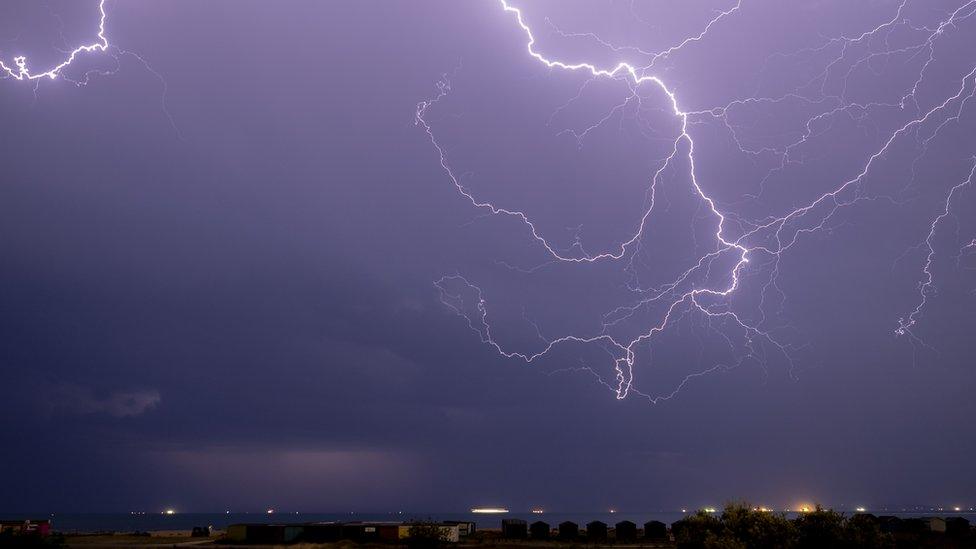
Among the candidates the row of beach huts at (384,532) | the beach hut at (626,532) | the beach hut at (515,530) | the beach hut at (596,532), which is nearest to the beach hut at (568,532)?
the row of beach huts at (384,532)

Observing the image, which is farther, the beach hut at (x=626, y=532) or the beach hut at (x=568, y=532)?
the beach hut at (x=568, y=532)

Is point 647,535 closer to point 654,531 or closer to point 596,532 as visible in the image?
point 654,531

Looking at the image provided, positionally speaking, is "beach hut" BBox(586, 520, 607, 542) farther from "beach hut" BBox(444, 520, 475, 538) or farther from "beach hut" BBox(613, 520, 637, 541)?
"beach hut" BBox(444, 520, 475, 538)

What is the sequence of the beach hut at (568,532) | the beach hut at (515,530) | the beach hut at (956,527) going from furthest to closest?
the beach hut at (515,530) < the beach hut at (568,532) < the beach hut at (956,527)

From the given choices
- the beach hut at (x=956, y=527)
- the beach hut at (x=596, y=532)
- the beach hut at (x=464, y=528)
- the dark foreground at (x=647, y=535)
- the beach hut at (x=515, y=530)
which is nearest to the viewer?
the dark foreground at (x=647, y=535)

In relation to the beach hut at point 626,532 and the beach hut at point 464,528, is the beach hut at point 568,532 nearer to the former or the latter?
the beach hut at point 626,532

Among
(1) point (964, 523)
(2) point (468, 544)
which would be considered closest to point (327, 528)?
(2) point (468, 544)

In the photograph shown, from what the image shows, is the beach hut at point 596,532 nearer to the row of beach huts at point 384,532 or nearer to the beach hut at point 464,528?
the row of beach huts at point 384,532

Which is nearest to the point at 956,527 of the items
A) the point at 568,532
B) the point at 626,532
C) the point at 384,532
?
the point at 626,532

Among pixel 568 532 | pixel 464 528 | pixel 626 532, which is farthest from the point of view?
pixel 464 528

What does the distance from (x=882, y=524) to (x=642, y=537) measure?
16171 millimetres

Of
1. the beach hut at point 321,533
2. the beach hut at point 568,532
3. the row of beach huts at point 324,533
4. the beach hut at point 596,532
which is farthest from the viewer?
the beach hut at point 568,532

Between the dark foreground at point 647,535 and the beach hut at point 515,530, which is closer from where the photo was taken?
the dark foreground at point 647,535

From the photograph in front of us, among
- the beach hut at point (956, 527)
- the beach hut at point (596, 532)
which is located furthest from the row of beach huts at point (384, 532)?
the beach hut at point (956, 527)
